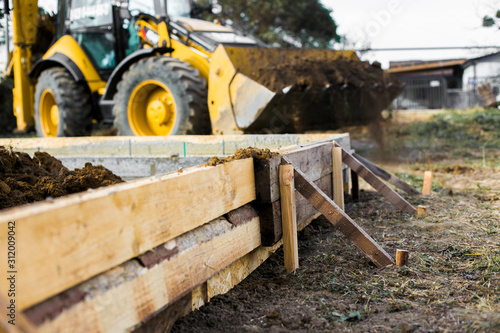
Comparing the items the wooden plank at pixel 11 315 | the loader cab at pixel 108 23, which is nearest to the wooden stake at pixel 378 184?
the wooden plank at pixel 11 315

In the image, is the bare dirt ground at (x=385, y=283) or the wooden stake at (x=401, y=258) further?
the wooden stake at (x=401, y=258)

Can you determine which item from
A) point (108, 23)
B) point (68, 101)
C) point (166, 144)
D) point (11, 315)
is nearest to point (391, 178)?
point (166, 144)

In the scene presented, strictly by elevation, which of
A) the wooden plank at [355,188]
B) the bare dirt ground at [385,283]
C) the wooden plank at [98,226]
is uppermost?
the wooden plank at [98,226]

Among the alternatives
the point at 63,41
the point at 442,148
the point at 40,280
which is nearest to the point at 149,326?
the point at 40,280

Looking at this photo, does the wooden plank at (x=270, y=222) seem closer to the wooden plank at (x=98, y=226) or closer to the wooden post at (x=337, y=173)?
the wooden plank at (x=98, y=226)

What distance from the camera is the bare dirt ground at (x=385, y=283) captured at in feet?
6.75

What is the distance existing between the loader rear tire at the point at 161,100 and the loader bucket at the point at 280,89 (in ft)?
0.78

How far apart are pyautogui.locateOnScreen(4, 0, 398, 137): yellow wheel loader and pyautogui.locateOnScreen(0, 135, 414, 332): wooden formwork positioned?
A: 11.1 feet

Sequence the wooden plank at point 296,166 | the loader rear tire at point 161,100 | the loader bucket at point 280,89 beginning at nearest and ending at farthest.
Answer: the wooden plank at point 296,166
the loader bucket at point 280,89
the loader rear tire at point 161,100

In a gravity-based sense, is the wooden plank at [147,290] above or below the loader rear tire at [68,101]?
below

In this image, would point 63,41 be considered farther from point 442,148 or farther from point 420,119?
point 420,119

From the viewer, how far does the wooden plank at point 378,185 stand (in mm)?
3799

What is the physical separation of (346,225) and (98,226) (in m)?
1.60

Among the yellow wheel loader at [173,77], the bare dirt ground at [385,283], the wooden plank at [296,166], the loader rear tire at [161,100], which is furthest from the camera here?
the loader rear tire at [161,100]
